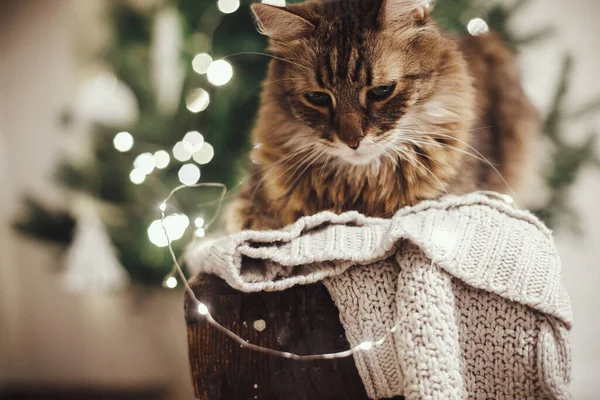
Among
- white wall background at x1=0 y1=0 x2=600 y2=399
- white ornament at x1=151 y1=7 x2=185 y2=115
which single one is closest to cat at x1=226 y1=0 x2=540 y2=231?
white ornament at x1=151 y1=7 x2=185 y2=115

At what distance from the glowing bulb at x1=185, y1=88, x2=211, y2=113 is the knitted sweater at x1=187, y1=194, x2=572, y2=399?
47 cm

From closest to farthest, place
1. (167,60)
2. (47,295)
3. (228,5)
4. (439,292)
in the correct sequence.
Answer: (439,292)
(228,5)
(167,60)
(47,295)

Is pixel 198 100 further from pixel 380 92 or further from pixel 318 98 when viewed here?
pixel 380 92

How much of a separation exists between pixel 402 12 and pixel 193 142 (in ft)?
2.07

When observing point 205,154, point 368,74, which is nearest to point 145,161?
point 205,154

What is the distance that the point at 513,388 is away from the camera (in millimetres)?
629

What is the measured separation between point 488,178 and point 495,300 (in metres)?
0.38

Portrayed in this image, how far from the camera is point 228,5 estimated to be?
1080 millimetres

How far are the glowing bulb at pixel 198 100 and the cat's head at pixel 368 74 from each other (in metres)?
0.28

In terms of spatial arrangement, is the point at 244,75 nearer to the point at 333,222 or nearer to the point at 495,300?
the point at 333,222

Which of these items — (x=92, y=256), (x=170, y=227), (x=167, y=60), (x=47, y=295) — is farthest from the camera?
(x=47, y=295)

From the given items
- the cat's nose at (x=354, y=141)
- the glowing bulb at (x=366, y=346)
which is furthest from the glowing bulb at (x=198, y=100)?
the glowing bulb at (x=366, y=346)

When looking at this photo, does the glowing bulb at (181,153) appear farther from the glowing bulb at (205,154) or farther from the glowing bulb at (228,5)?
the glowing bulb at (228,5)

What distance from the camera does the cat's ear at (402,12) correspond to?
0.78m
